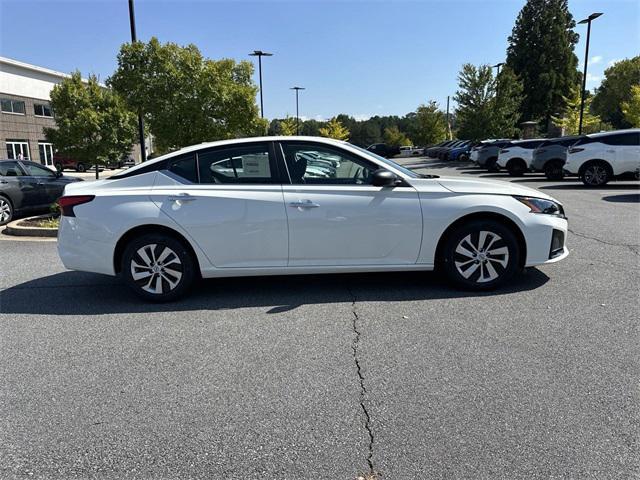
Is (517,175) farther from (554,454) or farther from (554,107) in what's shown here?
(554,107)

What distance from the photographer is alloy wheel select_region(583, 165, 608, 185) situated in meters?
14.2

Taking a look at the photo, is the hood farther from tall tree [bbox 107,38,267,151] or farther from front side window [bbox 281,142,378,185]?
tall tree [bbox 107,38,267,151]

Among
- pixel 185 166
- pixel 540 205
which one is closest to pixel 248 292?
pixel 185 166

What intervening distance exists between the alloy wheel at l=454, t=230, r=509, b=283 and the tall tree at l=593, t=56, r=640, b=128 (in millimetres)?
78669

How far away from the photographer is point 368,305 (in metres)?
4.50

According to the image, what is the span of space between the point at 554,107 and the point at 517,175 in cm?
3294

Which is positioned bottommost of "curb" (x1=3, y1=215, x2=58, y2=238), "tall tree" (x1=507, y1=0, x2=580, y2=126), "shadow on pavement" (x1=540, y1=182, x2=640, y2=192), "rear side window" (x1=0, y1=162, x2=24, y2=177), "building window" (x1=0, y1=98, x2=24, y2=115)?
"curb" (x1=3, y1=215, x2=58, y2=238)

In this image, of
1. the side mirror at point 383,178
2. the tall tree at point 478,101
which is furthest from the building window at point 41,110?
the side mirror at point 383,178

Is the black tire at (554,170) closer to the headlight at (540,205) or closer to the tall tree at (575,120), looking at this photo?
the headlight at (540,205)

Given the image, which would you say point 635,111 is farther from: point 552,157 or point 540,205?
point 540,205

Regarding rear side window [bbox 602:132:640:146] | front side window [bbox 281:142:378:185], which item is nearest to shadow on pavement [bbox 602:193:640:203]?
rear side window [bbox 602:132:640:146]

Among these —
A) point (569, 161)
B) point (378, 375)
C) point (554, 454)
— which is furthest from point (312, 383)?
point (569, 161)

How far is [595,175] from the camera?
14.3 meters

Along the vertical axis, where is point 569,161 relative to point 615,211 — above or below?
above
